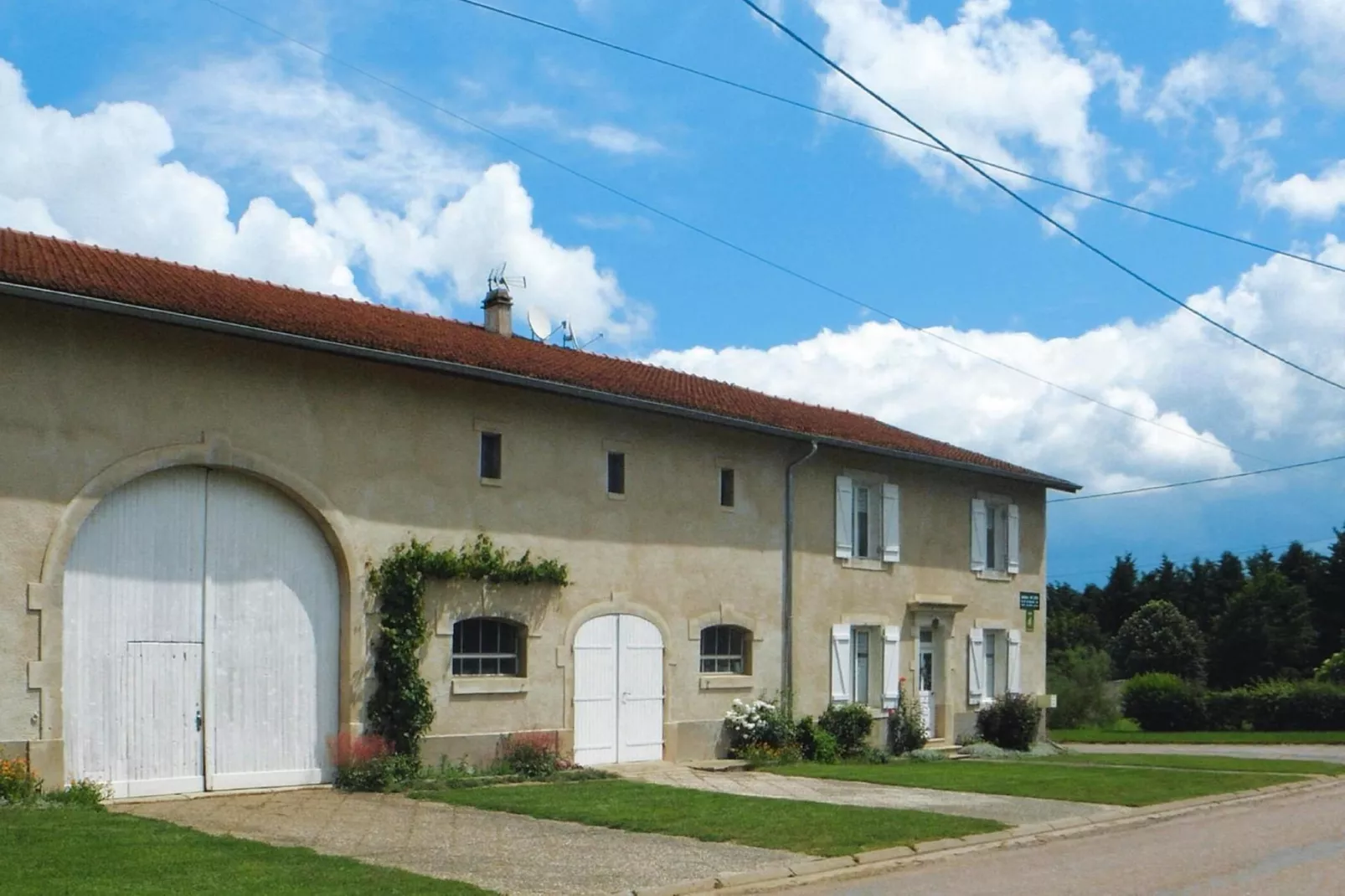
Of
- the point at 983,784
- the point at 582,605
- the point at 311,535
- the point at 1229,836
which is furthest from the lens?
the point at 582,605

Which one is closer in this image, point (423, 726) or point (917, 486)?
point (423, 726)

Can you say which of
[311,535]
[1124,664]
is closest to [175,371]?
[311,535]

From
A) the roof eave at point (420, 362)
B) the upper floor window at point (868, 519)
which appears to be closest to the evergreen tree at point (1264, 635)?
the upper floor window at point (868, 519)

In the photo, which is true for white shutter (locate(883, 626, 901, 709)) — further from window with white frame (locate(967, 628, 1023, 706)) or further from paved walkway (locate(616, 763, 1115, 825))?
paved walkway (locate(616, 763, 1115, 825))

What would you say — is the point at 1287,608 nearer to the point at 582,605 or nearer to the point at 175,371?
the point at 582,605

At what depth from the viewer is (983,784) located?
17297mm

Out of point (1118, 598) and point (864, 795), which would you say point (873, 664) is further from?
point (1118, 598)

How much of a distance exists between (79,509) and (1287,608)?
181 feet

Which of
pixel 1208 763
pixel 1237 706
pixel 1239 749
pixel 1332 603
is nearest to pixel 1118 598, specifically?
pixel 1332 603

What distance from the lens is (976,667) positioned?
26.0 m

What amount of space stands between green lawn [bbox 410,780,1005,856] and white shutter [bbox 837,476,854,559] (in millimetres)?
A: 7947

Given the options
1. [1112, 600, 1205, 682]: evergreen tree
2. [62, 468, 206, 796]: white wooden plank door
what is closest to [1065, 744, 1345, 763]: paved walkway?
[62, 468, 206, 796]: white wooden plank door

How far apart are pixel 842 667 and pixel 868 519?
103 inches

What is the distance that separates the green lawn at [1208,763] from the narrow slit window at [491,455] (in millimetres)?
10366
